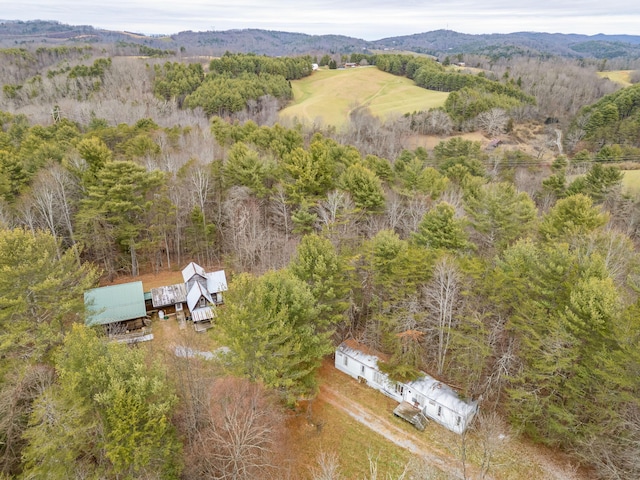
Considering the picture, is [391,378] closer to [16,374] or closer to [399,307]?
[399,307]

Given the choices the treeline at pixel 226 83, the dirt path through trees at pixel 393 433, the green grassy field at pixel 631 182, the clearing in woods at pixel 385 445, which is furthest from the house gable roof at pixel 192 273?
the treeline at pixel 226 83

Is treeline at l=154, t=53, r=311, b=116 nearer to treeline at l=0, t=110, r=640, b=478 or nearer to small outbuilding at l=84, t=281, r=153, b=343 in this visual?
treeline at l=0, t=110, r=640, b=478

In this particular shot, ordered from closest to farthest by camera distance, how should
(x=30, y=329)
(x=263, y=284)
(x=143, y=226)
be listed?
(x=263, y=284) < (x=30, y=329) < (x=143, y=226)

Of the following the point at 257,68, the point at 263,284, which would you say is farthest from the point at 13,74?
the point at 263,284

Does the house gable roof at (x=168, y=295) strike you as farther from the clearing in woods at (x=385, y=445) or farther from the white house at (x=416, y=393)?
the white house at (x=416, y=393)

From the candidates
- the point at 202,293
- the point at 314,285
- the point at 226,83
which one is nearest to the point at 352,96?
the point at 226,83
